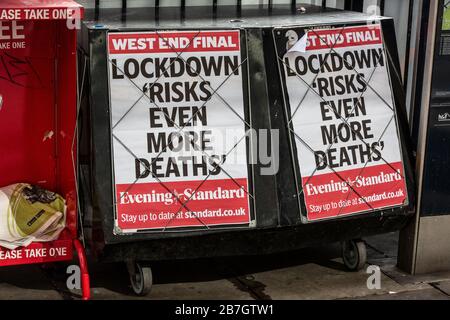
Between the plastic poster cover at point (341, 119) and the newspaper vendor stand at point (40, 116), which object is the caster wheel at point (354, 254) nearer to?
the plastic poster cover at point (341, 119)

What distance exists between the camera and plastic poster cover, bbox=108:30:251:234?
19.7 ft

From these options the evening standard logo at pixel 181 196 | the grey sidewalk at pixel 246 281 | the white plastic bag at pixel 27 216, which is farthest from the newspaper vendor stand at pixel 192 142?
the grey sidewalk at pixel 246 281

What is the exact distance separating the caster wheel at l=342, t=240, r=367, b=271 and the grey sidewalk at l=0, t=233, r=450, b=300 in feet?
0.24

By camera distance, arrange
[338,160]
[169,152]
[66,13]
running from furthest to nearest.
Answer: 1. [338,160]
2. [169,152]
3. [66,13]

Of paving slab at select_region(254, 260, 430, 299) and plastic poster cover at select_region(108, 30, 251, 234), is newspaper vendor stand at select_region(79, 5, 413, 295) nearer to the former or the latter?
plastic poster cover at select_region(108, 30, 251, 234)

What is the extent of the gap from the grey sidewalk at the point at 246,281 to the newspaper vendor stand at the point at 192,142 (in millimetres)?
372

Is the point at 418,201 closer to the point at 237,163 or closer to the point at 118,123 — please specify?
the point at 237,163

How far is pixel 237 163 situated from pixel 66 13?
1622 millimetres

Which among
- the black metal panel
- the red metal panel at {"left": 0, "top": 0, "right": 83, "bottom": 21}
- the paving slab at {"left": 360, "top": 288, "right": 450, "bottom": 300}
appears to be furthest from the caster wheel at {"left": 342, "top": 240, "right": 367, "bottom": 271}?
the red metal panel at {"left": 0, "top": 0, "right": 83, "bottom": 21}

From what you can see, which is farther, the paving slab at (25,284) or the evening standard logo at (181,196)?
the paving slab at (25,284)

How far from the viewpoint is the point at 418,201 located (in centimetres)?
686

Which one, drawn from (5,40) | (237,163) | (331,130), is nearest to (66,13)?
(5,40)

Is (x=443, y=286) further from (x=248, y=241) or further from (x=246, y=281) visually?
(x=248, y=241)

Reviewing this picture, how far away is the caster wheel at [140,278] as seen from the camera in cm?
638
